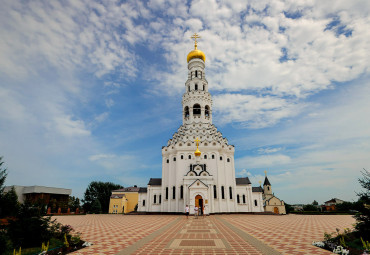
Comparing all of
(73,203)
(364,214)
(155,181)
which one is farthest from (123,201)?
(364,214)

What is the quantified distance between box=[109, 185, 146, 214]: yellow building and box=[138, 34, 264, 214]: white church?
54.5ft

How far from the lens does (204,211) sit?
3119cm

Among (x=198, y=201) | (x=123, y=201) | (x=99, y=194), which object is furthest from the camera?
(x=99, y=194)

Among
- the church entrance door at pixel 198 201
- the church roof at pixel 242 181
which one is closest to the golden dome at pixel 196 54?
the church roof at pixel 242 181

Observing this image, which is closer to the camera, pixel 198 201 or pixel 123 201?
pixel 198 201

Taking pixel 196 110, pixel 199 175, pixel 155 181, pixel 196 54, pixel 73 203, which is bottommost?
pixel 73 203

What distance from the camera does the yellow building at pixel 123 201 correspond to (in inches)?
2077

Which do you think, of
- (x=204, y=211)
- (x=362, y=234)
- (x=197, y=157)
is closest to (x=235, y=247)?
(x=362, y=234)

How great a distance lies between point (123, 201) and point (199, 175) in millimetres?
28802

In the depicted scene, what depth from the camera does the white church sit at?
33594 millimetres

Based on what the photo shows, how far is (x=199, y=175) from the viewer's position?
113 feet

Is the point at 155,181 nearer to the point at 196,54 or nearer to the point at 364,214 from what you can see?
the point at 196,54

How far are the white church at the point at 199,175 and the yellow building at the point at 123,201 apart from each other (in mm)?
16603

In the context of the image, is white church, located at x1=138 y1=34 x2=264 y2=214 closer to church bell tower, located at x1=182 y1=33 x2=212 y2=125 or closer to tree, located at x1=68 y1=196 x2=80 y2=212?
church bell tower, located at x1=182 y1=33 x2=212 y2=125
